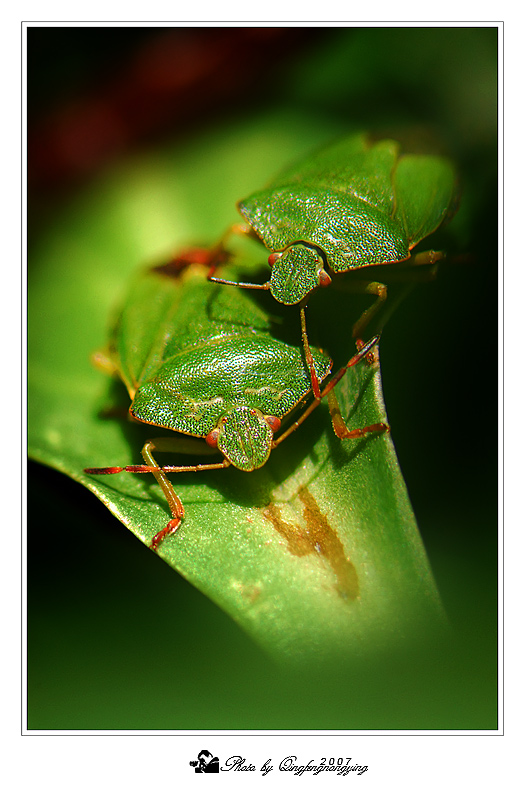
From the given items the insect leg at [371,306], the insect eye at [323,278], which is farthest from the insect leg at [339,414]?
the insect eye at [323,278]

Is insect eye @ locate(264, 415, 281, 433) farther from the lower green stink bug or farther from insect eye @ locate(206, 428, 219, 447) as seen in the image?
insect eye @ locate(206, 428, 219, 447)

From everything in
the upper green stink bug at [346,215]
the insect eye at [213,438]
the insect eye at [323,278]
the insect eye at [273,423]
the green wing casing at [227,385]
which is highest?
the upper green stink bug at [346,215]

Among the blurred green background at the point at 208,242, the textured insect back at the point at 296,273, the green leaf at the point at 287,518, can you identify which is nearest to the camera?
the green leaf at the point at 287,518

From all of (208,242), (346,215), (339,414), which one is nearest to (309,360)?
(339,414)

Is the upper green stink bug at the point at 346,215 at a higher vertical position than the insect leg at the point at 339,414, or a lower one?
higher

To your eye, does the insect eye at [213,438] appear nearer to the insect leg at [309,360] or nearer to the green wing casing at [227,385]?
the green wing casing at [227,385]
